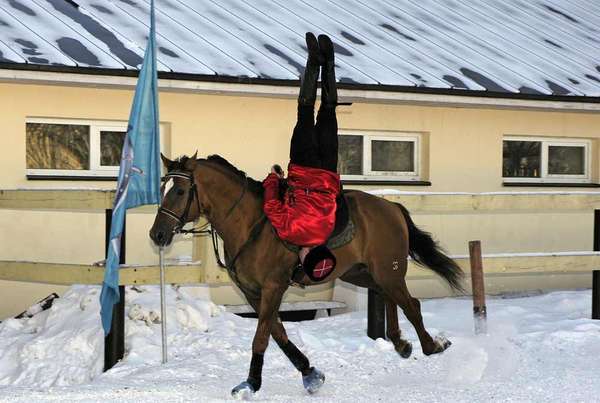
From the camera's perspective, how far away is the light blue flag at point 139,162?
6.90 m

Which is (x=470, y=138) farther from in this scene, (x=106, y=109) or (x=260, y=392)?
(x=260, y=392)

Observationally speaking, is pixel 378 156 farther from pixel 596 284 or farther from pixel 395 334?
pixel 395 334

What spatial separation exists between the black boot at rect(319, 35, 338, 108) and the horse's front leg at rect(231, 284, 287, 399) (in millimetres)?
1414

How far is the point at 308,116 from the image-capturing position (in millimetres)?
6570

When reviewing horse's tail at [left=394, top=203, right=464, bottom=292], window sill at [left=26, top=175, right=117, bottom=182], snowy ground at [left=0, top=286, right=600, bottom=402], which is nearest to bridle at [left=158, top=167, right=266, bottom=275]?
snowy ground at [left=0, top=286, right=600, bottom=402]

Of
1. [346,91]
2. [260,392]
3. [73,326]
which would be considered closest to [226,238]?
[260,392]

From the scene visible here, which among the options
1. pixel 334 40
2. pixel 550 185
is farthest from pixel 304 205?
pixel 550 185

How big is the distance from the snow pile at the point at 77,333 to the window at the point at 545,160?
495 centimetres

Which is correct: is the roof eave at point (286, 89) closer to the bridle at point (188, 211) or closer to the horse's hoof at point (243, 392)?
Result: the bridle at point (188, 211)

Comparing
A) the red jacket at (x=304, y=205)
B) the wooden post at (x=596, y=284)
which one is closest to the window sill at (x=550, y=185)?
the wooden post at (x=596, y=284)

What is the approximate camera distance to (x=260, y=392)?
21.3 ft

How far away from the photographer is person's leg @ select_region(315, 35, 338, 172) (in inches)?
260

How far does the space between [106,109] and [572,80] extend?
617 centimetres

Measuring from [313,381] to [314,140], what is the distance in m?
1.73
